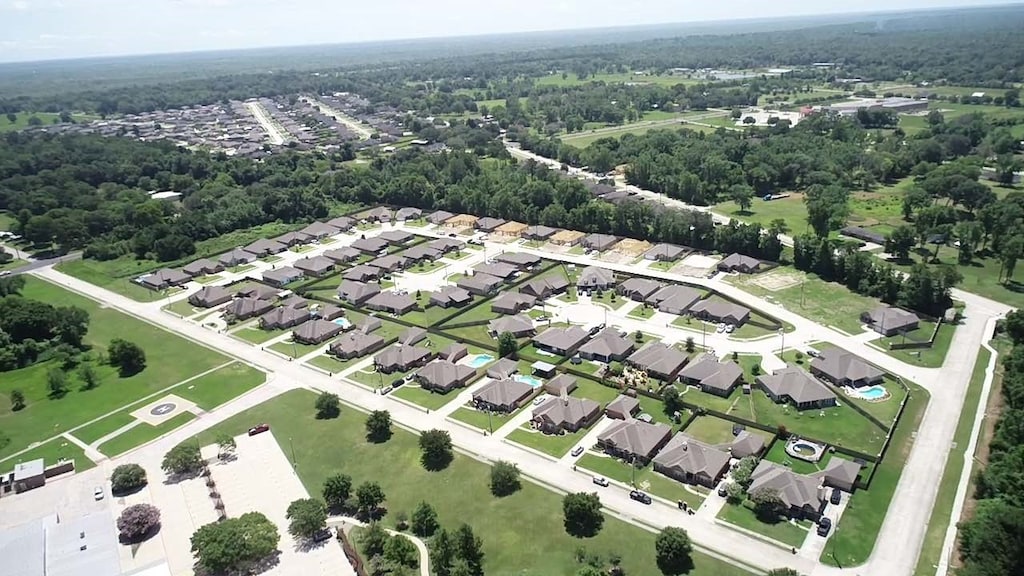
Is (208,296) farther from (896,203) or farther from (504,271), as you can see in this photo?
(896,203)

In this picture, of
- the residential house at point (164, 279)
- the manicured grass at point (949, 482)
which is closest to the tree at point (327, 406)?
the manicured grass at point (949, 482)

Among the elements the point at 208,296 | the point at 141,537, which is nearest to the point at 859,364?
the point at 141,537

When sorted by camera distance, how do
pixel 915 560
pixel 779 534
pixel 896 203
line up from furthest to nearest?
pixel 896 203 → pixel 779 534 → pixel 915 560

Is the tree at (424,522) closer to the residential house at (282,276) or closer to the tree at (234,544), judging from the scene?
the tree at (234,544)

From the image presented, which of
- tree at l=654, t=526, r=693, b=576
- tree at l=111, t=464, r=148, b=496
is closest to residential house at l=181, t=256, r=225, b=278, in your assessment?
tree at l=111, t=464, r=148, b=496

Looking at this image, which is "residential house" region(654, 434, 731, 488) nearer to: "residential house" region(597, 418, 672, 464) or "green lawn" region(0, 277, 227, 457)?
"residential house" region(597, 418, 672, 464)
